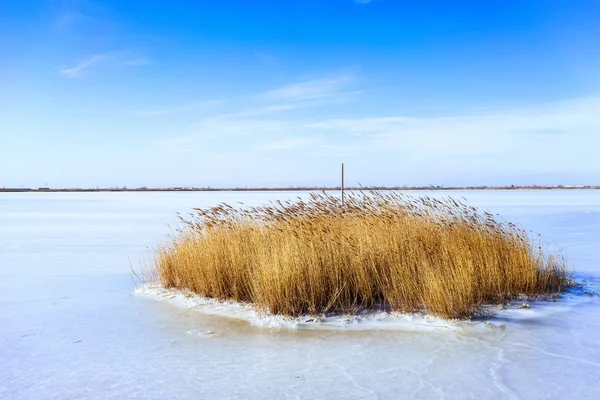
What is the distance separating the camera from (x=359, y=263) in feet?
22.9

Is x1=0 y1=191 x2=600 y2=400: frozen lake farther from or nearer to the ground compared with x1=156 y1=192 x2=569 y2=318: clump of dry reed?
nearer to the ground

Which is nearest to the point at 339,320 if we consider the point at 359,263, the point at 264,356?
the point at 359,263

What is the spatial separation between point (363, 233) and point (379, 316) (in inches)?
66.5

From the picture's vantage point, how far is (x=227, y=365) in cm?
482

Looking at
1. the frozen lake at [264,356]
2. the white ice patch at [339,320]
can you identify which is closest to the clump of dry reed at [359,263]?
the white ice patch at [339,320]

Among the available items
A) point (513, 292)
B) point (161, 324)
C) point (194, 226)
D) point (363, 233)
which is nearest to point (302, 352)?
point (161, 324)

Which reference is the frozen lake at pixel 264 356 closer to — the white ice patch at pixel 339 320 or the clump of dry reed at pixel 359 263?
the white ice patch at pixel 339 320

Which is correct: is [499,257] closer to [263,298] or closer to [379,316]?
[379,316]

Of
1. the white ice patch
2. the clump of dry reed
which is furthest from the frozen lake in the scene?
the clump of dry reed

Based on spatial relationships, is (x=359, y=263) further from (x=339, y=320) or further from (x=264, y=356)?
(x=264, y=356)

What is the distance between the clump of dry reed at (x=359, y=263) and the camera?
21.8 ft

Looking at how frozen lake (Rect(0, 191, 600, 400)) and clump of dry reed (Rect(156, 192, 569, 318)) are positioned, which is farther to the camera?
clump of dry reed (Rect(156, 192, 569, 318))

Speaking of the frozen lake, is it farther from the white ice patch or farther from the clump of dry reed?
the clump of dry reed

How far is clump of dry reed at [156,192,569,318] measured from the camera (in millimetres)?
6641
